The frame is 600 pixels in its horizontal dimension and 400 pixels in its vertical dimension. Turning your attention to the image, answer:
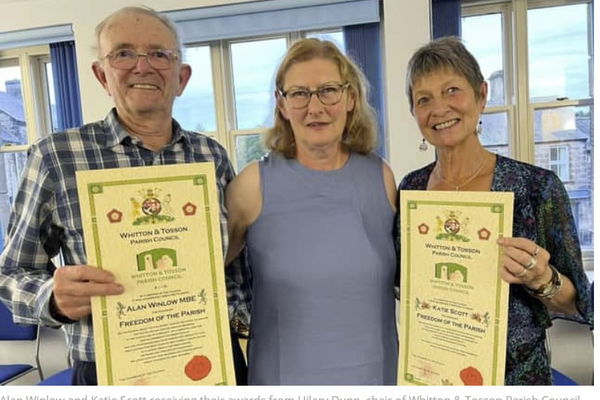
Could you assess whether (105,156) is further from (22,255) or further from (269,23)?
(269,23)

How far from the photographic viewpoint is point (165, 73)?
89 centimetres

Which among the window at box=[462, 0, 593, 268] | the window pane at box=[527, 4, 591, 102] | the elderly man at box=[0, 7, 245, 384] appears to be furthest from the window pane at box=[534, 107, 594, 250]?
the elderly man at box=[0, 7, 245, 384]

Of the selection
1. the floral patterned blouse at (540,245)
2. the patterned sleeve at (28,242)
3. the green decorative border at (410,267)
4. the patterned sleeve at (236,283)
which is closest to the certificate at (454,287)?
the green decorative border at (410,267)

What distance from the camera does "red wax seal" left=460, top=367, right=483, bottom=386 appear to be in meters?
0.81

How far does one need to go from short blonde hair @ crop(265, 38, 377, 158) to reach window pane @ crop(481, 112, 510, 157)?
7.16 ft

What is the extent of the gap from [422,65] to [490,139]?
229cm

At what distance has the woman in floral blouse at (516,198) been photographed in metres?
0.82

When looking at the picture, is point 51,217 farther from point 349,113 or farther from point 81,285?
point 349,113

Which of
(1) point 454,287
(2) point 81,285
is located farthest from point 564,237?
(2) point 81,285

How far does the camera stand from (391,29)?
8.73 feet

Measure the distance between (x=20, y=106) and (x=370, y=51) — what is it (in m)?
2.45

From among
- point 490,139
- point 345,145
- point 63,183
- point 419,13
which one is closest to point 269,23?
point 419,13

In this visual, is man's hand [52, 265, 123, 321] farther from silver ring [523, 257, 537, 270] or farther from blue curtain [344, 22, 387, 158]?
blue curtain [344, 22, 387, 158]

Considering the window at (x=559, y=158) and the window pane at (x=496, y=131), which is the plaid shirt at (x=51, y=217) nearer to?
the window pane at (x=496, y=131)
